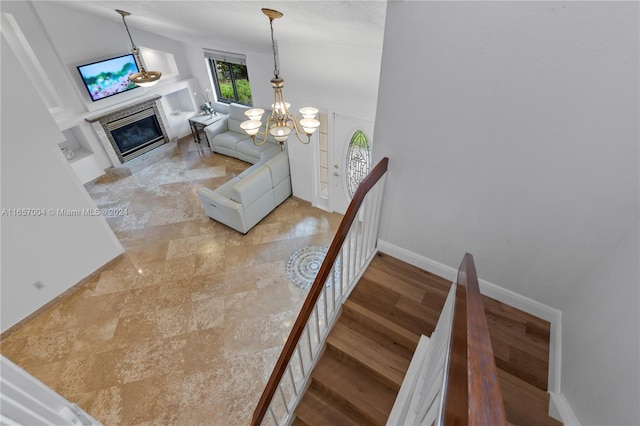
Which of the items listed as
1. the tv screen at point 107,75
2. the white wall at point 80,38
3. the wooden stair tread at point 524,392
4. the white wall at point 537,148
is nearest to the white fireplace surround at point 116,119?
the white wall at point 80,38

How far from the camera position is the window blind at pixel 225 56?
588cm

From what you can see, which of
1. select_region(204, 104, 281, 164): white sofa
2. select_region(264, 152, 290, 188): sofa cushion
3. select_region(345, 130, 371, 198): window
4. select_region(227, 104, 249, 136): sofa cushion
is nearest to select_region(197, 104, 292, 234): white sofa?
select_region(264, 152, 290, 188): sofa cushion

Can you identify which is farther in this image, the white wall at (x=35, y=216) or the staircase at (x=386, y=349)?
the white wall at (x=35, y=216)

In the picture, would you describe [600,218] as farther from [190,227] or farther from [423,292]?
[190,227]

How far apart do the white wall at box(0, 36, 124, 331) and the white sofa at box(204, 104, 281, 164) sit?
291cm

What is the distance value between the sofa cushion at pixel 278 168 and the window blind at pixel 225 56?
2313mm

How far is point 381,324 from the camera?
2.04 m

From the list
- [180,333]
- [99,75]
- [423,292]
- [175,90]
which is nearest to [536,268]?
[423,292]

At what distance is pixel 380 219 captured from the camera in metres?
2.33

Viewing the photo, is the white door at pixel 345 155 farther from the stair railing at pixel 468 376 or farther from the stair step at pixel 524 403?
the stair railing at pixel 468 376

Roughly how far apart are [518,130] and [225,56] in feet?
20.0

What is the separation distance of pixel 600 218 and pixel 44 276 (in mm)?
5089

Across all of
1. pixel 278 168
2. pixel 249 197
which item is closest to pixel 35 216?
pixel 249 197

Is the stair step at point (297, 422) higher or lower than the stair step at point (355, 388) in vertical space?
lower
